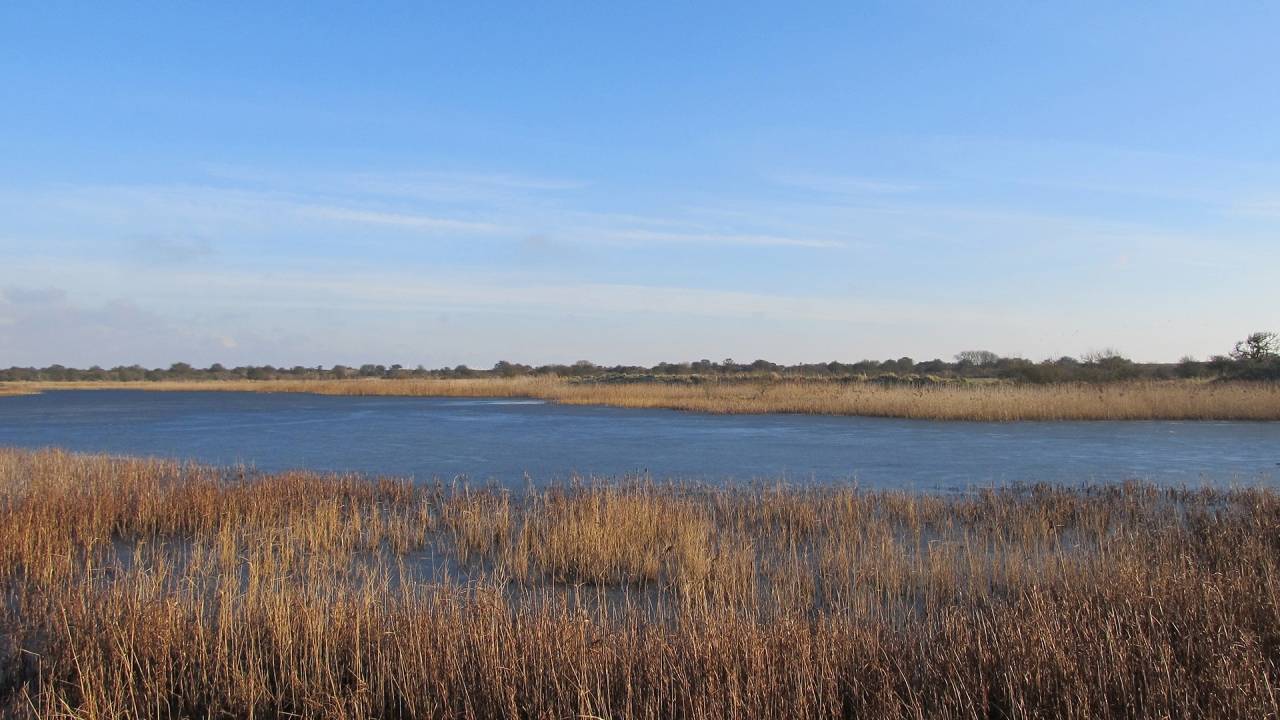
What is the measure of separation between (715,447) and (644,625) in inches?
611

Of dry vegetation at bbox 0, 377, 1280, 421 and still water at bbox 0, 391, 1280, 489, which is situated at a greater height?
dry vegetation at bbox 0, 377, 1280, 421

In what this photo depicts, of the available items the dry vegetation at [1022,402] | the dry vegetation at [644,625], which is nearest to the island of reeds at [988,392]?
the dry vegetation at [1022,402]

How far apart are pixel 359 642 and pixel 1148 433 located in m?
23.6

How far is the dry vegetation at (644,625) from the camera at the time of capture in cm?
396

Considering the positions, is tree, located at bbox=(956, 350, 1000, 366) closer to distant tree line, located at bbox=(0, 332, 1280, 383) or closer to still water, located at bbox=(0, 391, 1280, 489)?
distant tree line, located at bbox=(0, 332, 1280, 383)

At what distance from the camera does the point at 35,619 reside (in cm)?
550

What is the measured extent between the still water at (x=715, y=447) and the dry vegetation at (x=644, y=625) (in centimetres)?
610

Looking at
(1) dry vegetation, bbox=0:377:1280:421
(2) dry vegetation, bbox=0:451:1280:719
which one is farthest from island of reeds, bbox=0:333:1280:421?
(2) dry vegetation, bbox=0:451:1280:719

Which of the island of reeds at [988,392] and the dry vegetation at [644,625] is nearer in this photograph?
the dry vegetation at [644,625]

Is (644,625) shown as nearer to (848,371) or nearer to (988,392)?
(988,392)

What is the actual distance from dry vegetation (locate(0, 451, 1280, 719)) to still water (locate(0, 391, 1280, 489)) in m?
6.10

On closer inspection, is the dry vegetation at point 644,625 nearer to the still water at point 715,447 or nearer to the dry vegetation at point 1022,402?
the still water at point 715,447

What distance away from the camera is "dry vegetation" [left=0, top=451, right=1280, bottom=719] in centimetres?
396

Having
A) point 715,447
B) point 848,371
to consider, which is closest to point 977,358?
point 848,371
